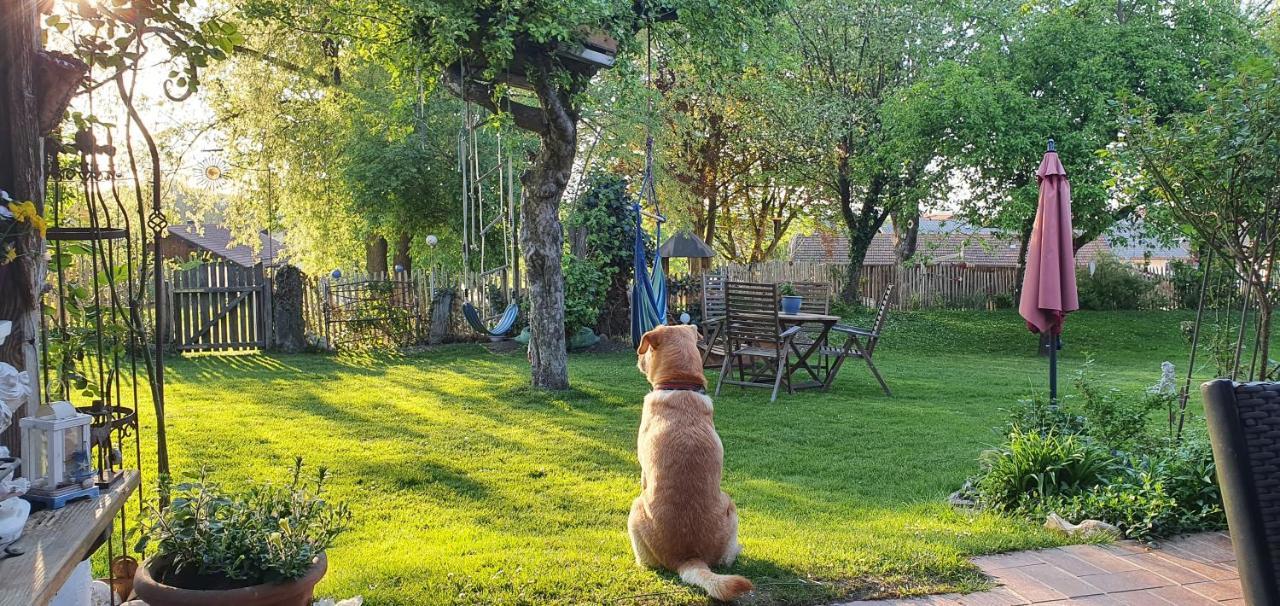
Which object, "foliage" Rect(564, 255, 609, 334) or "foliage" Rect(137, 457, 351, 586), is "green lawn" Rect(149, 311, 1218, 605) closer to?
"foliage" Rect(137, 457, 351, 586)

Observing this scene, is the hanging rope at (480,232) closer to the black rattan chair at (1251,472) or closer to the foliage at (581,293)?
the foliage at (581,293)

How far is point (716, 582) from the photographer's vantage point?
9.27ft

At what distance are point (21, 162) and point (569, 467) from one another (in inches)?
141

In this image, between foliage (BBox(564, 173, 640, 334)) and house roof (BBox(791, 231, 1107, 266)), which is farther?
house roof (BBox(791, 231, 1107, 266))

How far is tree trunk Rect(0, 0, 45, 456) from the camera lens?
2.10 meters

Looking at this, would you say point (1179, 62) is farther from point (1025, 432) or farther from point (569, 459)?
point (569, 459)

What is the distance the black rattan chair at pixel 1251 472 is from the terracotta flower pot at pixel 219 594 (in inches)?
81.0

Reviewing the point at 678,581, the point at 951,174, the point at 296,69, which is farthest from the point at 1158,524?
the point at 951,174

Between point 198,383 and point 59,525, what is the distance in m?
7.89

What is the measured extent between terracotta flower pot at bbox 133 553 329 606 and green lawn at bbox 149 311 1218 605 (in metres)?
0.88

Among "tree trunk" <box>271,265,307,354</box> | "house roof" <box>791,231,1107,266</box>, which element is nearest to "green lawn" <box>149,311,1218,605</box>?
"tree trunk" <box>271,265,307,354</box>

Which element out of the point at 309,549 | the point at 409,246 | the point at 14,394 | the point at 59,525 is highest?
the point at 409,246

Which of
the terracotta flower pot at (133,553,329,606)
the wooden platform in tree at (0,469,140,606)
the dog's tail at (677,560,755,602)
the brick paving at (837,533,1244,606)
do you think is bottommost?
the brick paving at (837,533,1244,606)

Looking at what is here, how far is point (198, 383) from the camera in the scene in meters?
8.95
